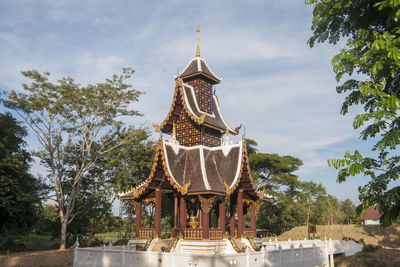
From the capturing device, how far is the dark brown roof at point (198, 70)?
23.7 meters

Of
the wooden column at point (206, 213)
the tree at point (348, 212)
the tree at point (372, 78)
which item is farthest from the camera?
the tree at point (348, 212)

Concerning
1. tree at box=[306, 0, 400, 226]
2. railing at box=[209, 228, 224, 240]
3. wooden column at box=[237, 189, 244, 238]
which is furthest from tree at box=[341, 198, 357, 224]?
tree at box=[306, 0, 400, 226]

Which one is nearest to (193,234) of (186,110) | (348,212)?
(186,110)

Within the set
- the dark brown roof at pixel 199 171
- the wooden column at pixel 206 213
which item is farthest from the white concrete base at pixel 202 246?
the dark brown roof at pixel 199 171

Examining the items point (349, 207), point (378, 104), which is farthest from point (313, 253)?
point (349, 207)

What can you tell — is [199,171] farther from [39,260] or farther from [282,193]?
[282,193]

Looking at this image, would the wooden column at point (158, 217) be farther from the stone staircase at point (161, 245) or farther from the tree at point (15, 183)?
the tree at point (15, 183)

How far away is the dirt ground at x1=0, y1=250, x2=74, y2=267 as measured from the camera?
997 inches

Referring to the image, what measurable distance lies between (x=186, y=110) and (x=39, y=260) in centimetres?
1660

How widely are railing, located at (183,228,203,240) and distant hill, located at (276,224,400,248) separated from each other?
24982mm

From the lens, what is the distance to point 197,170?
63.4 ft

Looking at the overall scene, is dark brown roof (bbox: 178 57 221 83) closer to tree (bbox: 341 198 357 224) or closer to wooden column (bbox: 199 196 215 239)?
wooden column (bbox: 199 196 215 239)

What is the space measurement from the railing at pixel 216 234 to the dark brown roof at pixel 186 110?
6.80 meters

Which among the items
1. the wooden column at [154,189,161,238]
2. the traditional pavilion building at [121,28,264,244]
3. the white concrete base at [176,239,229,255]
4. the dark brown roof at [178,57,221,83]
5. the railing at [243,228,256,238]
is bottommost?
the white concrete base at [176,239,229,255]
